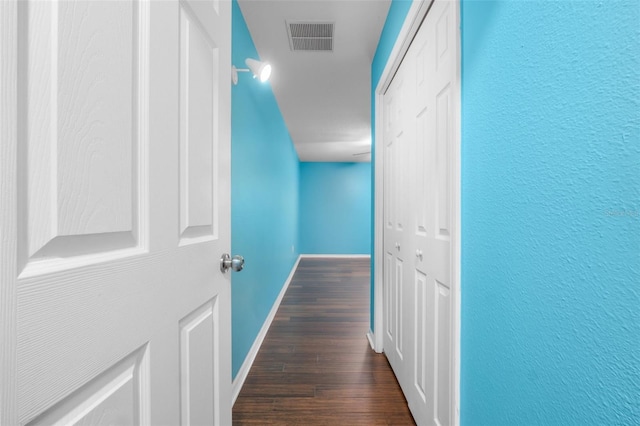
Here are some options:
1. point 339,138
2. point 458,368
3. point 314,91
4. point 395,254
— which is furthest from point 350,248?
point 458,368

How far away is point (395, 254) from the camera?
74.2 inches

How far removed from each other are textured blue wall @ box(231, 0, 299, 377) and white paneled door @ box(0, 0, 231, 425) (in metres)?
0.98

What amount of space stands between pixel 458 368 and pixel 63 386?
1009 millimetres

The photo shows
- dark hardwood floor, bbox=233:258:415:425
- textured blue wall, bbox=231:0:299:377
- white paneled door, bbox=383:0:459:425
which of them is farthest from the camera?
textured blue wall, bbox=231:0:299:377

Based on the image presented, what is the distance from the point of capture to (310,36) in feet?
7.11

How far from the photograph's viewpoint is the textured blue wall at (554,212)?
446 mm

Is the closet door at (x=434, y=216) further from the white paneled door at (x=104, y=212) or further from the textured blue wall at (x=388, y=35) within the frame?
the white paneled door at (x=104, y=212)

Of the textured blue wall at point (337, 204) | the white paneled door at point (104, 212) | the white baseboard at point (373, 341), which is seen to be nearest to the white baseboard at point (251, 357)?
the white baseboard at point (373, 341)

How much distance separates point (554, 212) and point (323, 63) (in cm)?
242

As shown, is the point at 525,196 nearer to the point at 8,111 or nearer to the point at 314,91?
the point at 8,111

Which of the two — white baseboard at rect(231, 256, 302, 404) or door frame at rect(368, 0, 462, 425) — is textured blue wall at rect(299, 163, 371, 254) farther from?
door frame at rect(368, 0, 462, 425)

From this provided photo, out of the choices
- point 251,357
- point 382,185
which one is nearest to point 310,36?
point 382,185

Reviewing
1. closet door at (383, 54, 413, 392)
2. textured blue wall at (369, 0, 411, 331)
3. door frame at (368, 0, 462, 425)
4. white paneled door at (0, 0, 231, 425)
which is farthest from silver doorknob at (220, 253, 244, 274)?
textured blue wall at (369, 0, 411, 331)

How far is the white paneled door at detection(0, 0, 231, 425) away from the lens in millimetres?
346
